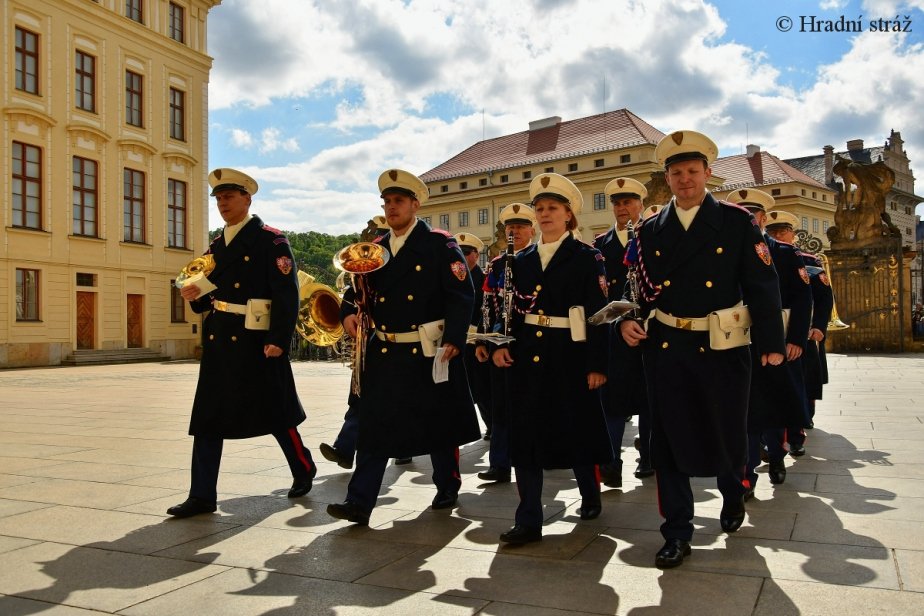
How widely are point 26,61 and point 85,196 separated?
15.5 ft

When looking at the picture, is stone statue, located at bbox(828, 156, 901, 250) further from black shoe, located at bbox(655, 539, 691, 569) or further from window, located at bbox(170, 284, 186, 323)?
window, located at bbox(170, 284, 186, 323)

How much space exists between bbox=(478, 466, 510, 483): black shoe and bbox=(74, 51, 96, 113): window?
1102 inches

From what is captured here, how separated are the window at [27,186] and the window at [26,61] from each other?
76.2 inches

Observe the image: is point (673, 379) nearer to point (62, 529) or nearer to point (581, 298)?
point (581, 298)

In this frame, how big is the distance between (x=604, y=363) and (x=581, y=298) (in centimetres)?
41

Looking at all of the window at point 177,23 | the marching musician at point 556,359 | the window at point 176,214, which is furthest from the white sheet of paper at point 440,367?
the window at point 177,23

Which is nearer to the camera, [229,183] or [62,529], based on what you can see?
[62,529]

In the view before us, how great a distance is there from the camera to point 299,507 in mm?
5434

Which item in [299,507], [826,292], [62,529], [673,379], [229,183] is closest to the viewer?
[673,379]

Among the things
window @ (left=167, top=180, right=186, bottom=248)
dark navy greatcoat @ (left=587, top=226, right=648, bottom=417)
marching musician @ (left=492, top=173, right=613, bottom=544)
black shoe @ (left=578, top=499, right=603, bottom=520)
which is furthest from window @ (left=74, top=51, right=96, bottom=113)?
black shoe @ (left=578, top=499, right=603, bottom=520)

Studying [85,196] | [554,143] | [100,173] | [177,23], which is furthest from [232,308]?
[554,143]

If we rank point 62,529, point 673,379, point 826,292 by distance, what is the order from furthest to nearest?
point 826,292, point 62,529, point 673,379

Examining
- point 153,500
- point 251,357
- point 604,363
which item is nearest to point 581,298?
point 604,363

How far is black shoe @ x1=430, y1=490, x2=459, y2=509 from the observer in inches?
214
